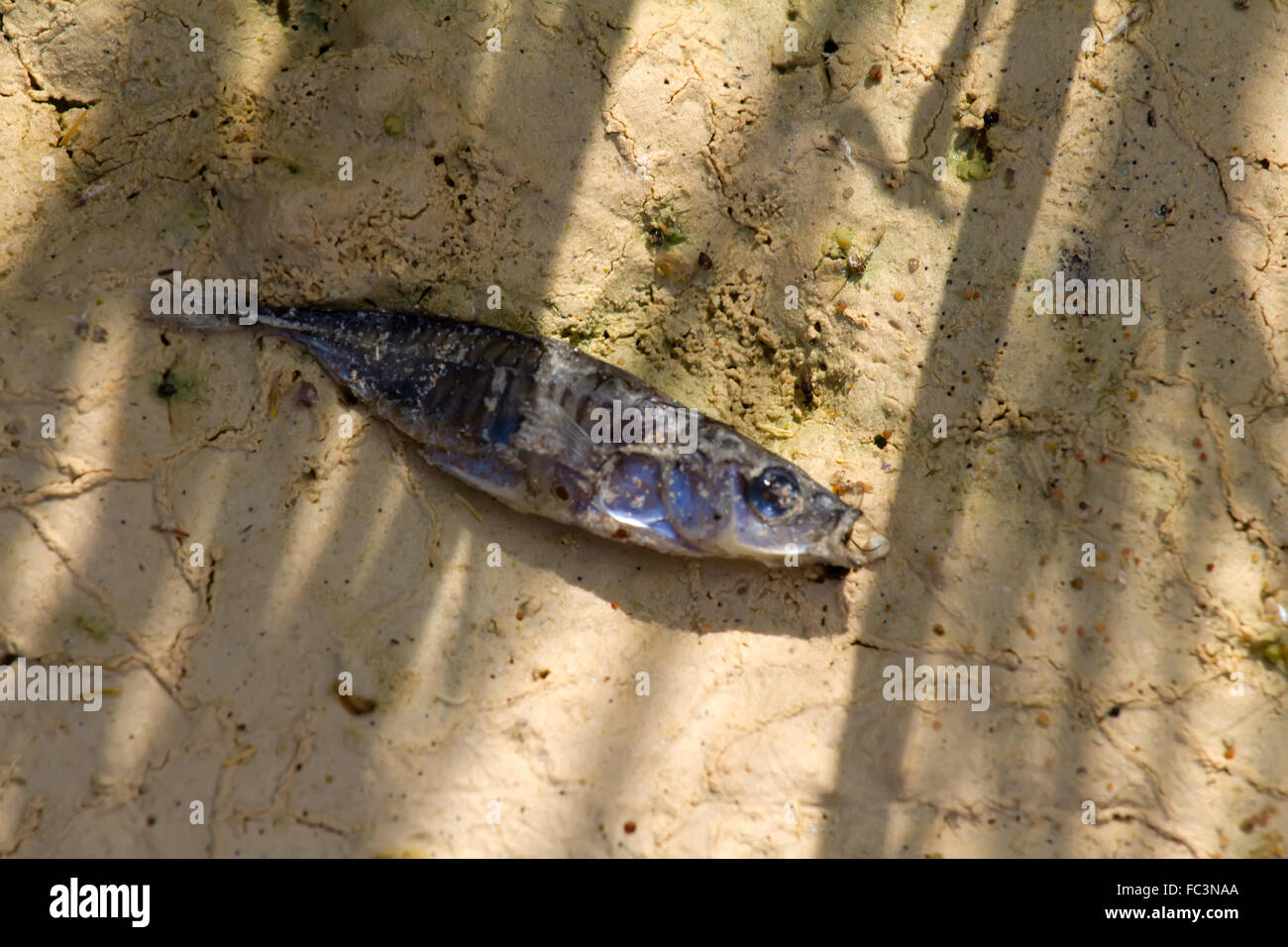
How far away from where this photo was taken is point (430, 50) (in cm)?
414

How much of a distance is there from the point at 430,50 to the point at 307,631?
290cm

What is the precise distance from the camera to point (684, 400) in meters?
4.23

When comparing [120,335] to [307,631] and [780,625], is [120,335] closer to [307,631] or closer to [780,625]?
[307,631]

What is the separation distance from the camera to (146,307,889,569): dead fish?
3.77 meters

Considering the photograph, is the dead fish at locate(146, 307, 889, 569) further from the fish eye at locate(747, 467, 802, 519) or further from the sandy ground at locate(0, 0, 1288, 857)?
the sandy ground at locate(0, 0, 1288, 857)

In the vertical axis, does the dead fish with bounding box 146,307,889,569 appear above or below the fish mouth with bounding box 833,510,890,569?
above

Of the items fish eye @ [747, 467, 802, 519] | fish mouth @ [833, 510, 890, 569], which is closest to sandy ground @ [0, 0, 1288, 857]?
fish mouth @ [833, 510, 890, 569]

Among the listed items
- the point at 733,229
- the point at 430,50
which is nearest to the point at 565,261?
the point at 733,229

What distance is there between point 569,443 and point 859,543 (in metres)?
1.44

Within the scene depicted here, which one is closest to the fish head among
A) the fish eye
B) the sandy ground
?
the fish eye

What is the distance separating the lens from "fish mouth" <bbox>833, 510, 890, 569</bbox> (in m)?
3.72

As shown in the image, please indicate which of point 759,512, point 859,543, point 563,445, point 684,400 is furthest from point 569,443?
point 859,543

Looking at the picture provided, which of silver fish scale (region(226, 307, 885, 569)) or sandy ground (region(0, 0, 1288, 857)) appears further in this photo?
silver fish scale (region(226, 307, 885, 569))

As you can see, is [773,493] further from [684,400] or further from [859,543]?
[684,400]
